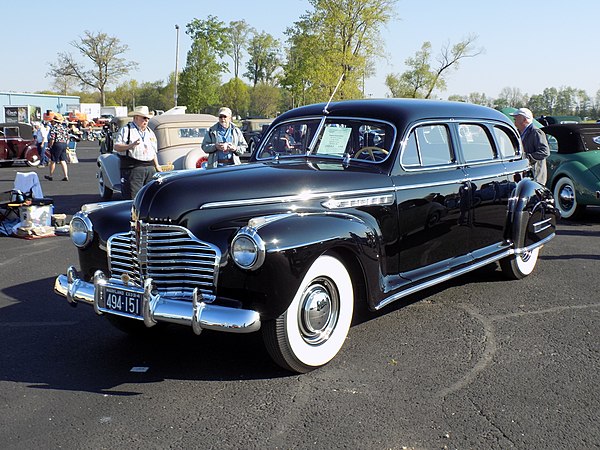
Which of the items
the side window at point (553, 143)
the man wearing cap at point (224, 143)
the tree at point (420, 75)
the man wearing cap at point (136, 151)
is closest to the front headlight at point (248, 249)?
the man wearing cap at point (136, 151)

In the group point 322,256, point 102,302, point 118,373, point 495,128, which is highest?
point 495,128

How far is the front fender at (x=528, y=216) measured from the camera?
5895mm

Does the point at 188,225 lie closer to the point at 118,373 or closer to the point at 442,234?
the point at 118,373

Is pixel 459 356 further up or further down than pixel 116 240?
further down

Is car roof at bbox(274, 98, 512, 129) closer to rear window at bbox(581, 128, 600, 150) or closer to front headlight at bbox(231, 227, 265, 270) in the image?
front headlight at bbox(231, 227, 265, 270)

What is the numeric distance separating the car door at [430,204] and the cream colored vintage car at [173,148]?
6840 mm

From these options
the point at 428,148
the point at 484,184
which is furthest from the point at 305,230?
the point at 484,184

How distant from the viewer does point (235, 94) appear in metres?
60.9

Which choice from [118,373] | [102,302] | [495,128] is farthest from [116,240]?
[495,128]

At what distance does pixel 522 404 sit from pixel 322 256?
146 centimetres

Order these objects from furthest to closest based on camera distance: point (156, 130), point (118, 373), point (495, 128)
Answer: point (156, 130) < point (495, 128) < point (118, 373)

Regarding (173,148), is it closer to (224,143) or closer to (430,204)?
(224,143)

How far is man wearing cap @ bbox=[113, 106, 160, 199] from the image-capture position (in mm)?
7691

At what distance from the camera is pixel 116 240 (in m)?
4.10
